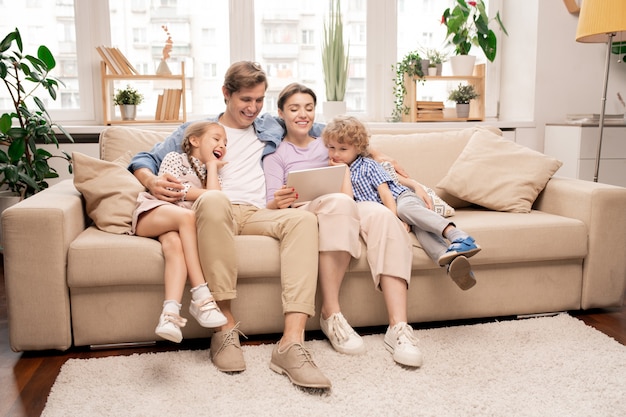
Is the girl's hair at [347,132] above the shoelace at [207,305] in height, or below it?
above

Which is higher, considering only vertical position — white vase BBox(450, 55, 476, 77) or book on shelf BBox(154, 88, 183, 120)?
white vase BBox(450, 55, 476, 77)

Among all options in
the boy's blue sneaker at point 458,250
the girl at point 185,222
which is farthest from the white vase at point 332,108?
the boy's blue sneaker at point 458,250

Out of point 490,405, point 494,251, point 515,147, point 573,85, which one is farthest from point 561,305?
point 573,85

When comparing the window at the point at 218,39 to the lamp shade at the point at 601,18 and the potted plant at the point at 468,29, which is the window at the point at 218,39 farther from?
the lamp shade at the point at 601,18

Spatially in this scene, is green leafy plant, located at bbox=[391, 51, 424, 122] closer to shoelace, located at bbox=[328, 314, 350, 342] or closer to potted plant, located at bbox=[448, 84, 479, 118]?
potted plant, located at bbox=[448, 84, 479, 118]

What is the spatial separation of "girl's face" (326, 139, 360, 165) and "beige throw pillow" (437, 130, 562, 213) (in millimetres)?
527

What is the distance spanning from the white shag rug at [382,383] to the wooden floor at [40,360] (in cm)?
6

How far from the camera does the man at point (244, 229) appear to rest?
6.26 feet

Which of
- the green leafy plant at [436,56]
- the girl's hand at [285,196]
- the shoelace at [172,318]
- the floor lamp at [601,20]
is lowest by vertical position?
the shoelace at [172,318]

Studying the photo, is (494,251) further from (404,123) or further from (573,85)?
(573,85)

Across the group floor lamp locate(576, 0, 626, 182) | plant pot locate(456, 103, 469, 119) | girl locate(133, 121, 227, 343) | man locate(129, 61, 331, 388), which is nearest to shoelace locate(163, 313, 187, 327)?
girl locate(133, 121, 227, 343)

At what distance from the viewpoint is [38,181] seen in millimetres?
3365

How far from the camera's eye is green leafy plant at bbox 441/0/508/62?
12.6ft

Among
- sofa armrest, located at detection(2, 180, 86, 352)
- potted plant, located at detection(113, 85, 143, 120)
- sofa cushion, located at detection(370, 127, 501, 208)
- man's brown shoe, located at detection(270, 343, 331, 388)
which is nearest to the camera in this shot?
man's brown shoe, located at detection(270, 343, 331, 388)
